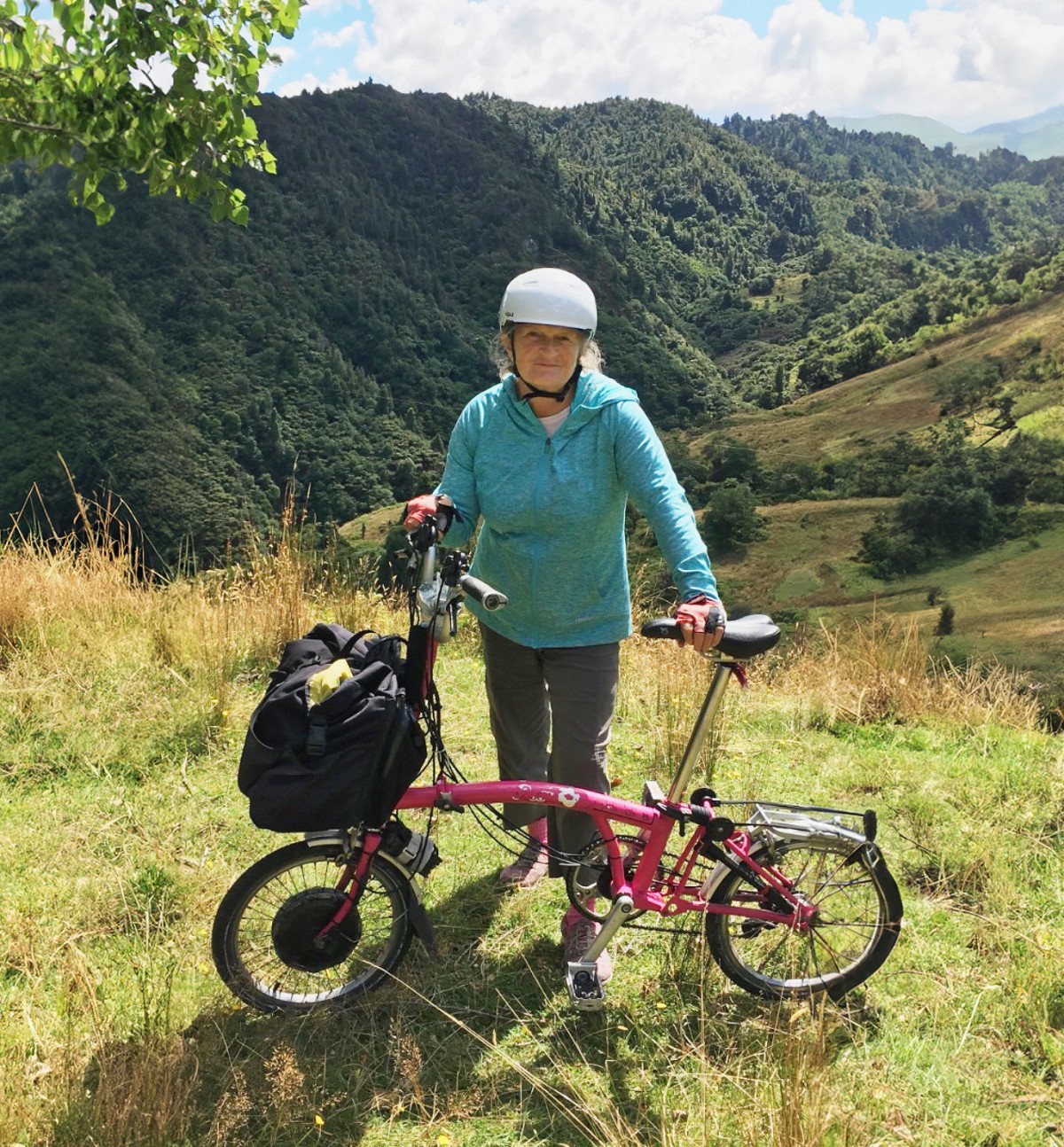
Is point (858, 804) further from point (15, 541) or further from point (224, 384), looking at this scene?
point (224, 384)

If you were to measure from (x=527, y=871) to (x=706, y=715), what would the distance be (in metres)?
1.25

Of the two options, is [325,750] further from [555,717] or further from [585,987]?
[585,987]

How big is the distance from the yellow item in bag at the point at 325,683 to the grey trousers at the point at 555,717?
0.58 metres

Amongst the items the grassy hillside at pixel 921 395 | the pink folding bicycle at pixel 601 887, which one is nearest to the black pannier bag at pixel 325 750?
the pink folding bicycle at pixel 601 887

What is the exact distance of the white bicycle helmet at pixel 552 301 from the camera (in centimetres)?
231

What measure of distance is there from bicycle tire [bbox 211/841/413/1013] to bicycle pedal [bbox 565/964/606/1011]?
48cm

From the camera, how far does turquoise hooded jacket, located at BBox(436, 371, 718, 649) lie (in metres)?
2.35

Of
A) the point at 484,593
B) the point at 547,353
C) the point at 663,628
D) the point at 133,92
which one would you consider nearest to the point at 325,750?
the point at 484,593

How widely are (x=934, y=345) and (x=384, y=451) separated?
166 ft

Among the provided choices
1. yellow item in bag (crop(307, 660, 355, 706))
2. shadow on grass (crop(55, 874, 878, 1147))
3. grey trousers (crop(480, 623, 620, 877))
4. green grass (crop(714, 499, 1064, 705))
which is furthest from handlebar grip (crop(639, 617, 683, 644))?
green grass (crop(714, 499, 1064, 705))

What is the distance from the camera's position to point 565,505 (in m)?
2.41

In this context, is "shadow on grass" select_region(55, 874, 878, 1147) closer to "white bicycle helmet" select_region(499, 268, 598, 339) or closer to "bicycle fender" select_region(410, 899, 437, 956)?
"bicycle fender" select_region(410, 899, 437, 956)

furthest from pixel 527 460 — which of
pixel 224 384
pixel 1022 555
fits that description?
pixel 224 384

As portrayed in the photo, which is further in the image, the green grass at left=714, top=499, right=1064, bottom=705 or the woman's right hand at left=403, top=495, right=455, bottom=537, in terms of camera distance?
the green grass at left=714, top=499, right=1064, bottom=705
